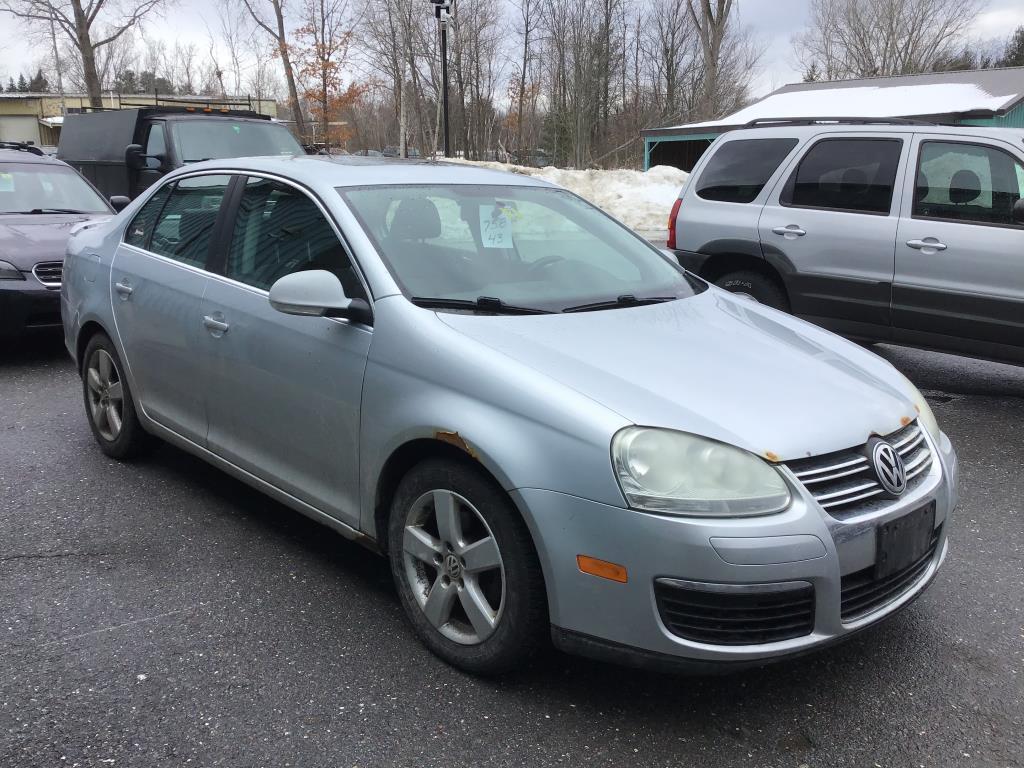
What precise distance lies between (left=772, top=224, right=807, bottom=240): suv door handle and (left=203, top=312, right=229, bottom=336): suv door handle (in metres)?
4.54

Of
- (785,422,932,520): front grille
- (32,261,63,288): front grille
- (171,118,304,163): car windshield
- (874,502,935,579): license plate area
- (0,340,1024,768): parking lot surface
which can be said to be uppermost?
(171,118,304,163): car windshield

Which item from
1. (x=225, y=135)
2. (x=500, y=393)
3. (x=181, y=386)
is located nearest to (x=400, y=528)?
(x=500, y=393)

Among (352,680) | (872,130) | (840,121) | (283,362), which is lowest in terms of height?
(352,680)

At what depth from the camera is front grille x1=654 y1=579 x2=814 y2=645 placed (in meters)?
2.39

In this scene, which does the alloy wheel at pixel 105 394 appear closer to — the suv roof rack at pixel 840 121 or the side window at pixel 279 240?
the side window at pixel 279 240

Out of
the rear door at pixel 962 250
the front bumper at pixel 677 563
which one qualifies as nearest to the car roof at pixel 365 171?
the front bumper at pixel 677 563

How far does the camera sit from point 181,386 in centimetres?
403

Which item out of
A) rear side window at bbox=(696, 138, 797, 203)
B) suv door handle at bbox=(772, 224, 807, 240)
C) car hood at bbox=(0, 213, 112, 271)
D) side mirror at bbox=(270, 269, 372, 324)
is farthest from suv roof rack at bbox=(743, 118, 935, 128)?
car hood at bbox=(0, 213, 112, 271)

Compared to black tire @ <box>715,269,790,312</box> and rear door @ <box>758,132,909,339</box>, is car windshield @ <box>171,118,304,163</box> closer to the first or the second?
black tire @ <box>715,269,790,312</box>

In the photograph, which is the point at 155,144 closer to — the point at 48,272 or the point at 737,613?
the point at 48,272

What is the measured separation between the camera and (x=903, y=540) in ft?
8.64

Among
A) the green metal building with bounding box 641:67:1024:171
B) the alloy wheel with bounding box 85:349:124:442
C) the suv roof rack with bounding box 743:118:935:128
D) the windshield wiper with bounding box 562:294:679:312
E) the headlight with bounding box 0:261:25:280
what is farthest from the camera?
the green metal building with bounding box 641:67:1024:171

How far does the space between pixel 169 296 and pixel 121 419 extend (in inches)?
38.6

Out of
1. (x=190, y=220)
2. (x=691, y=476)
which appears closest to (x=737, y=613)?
(x=691, y=476)
